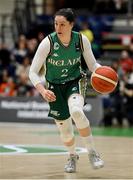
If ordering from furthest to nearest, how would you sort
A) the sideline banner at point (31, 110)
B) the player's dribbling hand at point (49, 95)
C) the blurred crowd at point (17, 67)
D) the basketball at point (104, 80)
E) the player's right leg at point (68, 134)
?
1. the blurred crowd at point (17, 67)
2. the sideline banner at point (31, 110)
3. the player's right leg at point (68, 134)
4. the basketball at point (104, 80)
5. the player's dribbling hand at point (49, 95)

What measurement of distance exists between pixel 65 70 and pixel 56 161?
1.75 m

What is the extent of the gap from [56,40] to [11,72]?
12.9 m

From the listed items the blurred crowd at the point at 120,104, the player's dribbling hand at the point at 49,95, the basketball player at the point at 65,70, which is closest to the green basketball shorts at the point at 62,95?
the basketball player at the point at 65,70

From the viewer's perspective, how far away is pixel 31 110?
1786 cm

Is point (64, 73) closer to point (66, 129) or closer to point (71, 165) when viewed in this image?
point (66, 129)

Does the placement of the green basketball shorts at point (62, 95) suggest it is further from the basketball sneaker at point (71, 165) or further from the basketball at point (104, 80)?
the basketball sneaker at point (71, 165)

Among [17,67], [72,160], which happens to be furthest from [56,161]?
[17,67]

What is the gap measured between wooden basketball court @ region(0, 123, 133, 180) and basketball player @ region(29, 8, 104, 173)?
0.28 meters

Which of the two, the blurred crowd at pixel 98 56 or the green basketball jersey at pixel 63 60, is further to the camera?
the blurred crowd at pixel 98 56

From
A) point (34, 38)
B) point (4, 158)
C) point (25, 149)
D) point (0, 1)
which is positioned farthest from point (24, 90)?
point (4, 158)

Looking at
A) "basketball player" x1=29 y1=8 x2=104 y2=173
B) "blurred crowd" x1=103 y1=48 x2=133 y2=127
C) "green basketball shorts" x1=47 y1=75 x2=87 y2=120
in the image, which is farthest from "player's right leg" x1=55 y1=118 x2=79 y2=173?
"blurred crowd" x1=103 y1=48 x2=133 y2=127

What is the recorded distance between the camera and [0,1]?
23.8 meters

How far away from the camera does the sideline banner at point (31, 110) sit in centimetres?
1719

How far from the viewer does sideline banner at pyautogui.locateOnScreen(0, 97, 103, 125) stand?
1719cm
